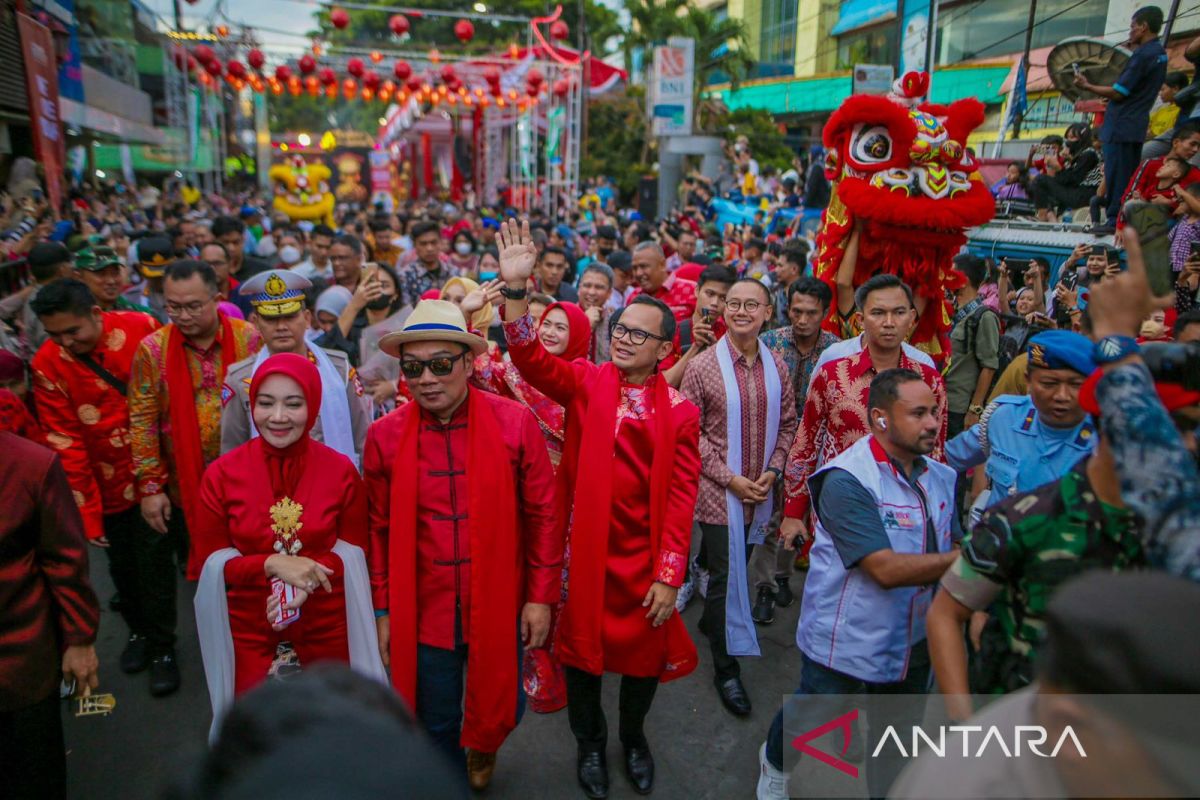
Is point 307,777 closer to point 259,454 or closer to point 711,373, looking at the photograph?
point 259,454

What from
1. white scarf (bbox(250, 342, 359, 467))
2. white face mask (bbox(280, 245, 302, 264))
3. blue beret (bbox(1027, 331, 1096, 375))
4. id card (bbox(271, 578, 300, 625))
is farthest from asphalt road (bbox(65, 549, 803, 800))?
white face mask (bbox(280, 245, 302, 264))

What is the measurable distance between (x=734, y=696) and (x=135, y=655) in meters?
3.02

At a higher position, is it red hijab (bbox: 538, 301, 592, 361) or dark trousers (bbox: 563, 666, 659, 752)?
red hijab (bbox: 538, 301, 592, 361)

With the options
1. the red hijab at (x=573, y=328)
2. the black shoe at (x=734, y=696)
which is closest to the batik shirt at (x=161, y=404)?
the red hijab at (x=573, y=328)

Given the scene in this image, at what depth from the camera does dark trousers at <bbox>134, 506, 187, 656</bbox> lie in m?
3.75

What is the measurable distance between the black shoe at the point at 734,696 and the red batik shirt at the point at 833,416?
0.91 metres

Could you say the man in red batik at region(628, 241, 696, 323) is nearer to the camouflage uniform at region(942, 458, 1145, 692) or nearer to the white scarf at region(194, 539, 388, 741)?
the white scarf at region(194, 539, 388, 741)

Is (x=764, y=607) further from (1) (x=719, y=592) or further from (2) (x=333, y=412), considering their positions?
(2) (x=333, y=412)

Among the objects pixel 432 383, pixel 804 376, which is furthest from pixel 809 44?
pixel 432 383

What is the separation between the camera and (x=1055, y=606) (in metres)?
1.10

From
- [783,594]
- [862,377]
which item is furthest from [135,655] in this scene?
[862,377]

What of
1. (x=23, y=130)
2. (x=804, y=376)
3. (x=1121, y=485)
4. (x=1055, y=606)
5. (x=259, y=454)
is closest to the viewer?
(x=1055, y=606)

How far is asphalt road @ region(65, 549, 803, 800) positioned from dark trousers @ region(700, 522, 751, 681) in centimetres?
17

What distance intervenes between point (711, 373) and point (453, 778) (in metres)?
2.95
